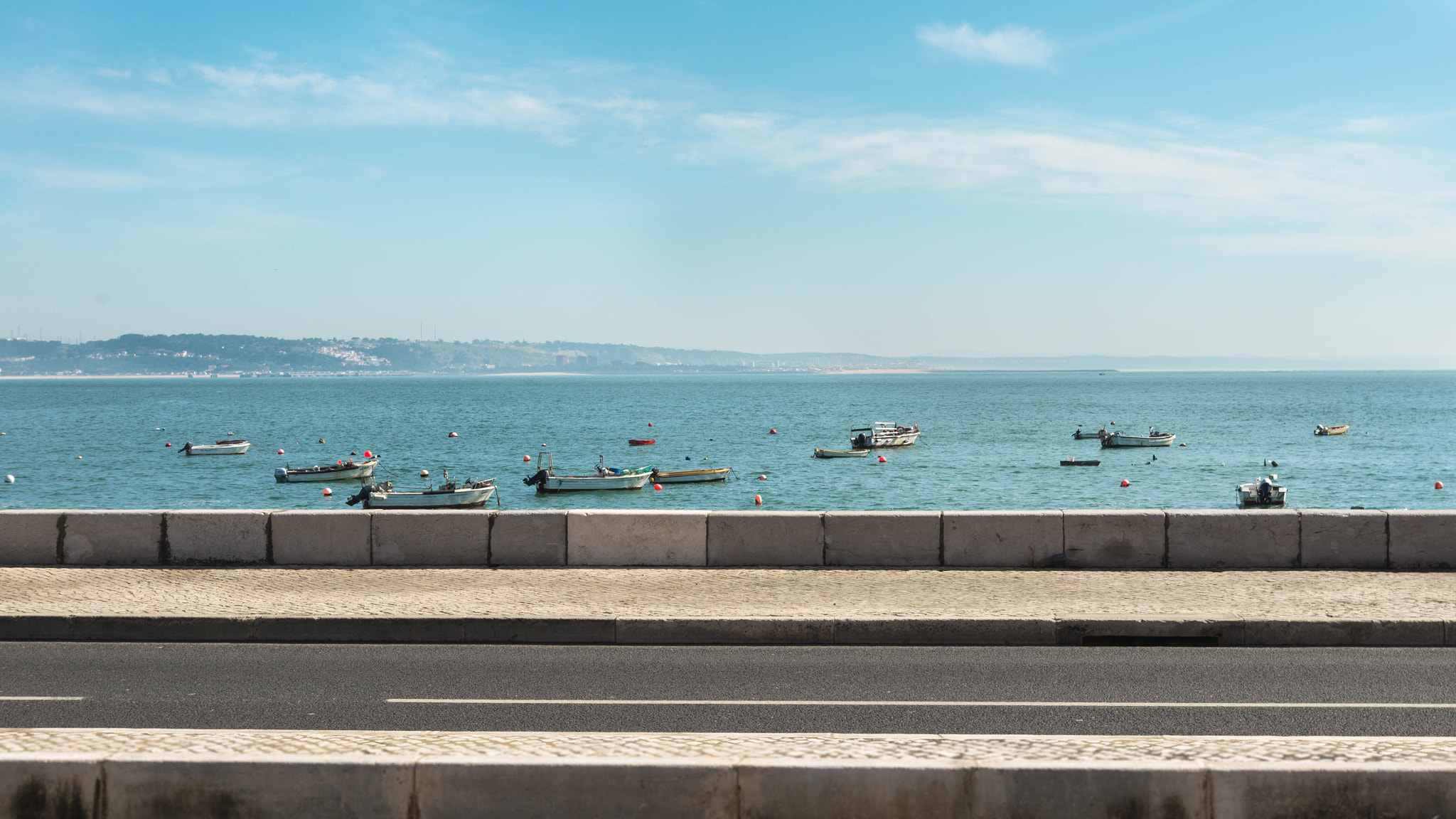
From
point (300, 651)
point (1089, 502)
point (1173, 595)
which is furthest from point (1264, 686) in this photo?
point (1089, 502)

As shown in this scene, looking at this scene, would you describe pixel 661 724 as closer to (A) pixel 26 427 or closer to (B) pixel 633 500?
(B) pixel 633 500

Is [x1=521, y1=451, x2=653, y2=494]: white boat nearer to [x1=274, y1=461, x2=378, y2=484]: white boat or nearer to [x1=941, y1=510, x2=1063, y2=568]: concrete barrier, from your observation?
[x1=274, y1=461, x2=378, y2=484]: white boat

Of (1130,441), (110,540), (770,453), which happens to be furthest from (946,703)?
(1130,441)

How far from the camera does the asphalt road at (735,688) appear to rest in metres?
7.34

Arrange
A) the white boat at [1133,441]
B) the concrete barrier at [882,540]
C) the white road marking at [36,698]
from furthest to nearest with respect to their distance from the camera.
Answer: the white boat at [1133,441]
the concrete barrier at [882,540]
the white road marking at [36,698]

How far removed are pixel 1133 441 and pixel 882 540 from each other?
7536 cm

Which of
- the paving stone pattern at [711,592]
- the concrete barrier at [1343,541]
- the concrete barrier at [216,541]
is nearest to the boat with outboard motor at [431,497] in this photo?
the concrete barrier at [216,541]

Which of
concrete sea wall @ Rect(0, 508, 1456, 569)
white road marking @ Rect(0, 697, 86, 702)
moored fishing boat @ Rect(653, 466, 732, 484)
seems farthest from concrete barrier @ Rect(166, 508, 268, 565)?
moored fishing boat @ Rect(653, 466, 732, 484)

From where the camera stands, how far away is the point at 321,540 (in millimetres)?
13148

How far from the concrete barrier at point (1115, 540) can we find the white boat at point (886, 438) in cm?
6751

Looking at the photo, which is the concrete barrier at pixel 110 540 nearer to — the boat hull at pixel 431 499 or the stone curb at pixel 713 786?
the stone curb at pixel 713 786

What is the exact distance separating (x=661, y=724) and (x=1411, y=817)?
4.09 metres

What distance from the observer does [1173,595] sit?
1126cm

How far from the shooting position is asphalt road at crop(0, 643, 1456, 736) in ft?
24.1
